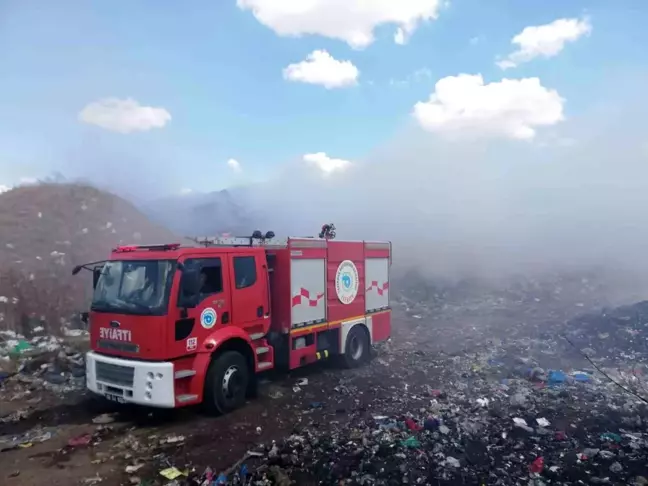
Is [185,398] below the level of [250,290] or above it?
below

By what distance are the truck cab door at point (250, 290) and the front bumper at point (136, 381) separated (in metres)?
1.26

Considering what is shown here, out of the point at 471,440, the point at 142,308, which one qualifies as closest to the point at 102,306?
the point at 142,308

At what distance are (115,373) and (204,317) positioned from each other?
127 cm

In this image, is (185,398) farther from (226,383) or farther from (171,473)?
(171,473)

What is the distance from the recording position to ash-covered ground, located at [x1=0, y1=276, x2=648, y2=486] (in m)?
4.91

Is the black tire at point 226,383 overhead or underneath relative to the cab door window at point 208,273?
underneath

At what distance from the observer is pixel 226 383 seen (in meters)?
6.67

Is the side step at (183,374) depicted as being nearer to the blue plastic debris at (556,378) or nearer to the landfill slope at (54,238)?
the blue plastic debris at (556,378)

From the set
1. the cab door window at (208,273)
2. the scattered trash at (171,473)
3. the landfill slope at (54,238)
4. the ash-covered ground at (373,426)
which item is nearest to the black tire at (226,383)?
the ash-covered ground at (373,426)

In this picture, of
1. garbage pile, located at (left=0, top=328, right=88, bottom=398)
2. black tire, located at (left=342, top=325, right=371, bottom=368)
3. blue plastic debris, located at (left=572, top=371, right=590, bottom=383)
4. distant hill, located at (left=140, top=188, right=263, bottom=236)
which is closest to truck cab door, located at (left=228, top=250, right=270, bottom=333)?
black tire, located at (left=342, top=325, right=371, bottom=368)

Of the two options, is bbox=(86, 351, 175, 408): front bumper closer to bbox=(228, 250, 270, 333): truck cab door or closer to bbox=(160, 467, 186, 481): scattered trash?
bbox=(160, 467, 186, 481): scattered trash

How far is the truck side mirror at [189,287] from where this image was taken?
20.2ft

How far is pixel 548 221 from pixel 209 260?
85.8 feet

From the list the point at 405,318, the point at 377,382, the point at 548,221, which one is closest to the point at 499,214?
the point at 548,221
